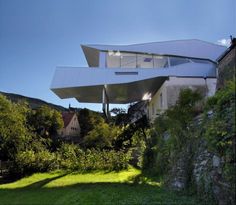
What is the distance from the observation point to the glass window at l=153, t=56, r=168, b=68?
25.4 m

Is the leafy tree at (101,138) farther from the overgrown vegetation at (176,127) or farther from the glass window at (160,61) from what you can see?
the overgrown vegetation at (176,127)

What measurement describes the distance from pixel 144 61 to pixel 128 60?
1347 mm

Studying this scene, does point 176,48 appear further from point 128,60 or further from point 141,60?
point 128,60

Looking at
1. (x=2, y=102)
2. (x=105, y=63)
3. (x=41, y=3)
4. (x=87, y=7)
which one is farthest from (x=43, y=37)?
(x=105, y=63)

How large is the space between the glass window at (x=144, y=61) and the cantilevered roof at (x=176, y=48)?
441 millimetres

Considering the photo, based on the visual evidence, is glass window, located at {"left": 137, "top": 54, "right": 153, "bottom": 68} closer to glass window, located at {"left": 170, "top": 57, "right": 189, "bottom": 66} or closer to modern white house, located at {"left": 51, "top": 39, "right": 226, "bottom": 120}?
modern white house, located at {"left": 51, "top": 39, "right": 226, "bottom": 120}

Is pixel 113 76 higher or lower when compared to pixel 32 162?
higher

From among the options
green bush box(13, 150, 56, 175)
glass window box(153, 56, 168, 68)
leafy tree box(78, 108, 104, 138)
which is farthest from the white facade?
leafy tree box(78, 108, 104, 138)

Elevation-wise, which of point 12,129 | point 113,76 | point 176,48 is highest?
point 176,48

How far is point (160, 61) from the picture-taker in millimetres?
25531

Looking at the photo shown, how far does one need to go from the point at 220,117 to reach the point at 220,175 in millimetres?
1292

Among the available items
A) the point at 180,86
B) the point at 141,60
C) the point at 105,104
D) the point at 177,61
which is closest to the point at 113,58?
the point at 141,60

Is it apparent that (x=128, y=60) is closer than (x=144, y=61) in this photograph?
Yes

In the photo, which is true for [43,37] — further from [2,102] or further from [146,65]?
[146,65]
